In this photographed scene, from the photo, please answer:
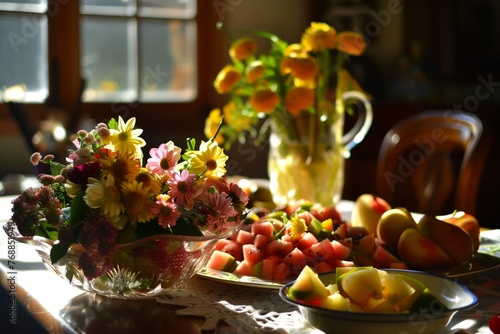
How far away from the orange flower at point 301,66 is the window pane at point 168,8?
7.16 ft

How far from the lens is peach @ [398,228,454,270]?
1.07 metres

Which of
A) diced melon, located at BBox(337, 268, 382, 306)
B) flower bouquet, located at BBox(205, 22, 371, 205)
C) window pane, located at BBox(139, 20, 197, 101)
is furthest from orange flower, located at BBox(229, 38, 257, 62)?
window pane, located at BBox(139, 20, 197, 101)

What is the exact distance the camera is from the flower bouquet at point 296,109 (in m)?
1.57

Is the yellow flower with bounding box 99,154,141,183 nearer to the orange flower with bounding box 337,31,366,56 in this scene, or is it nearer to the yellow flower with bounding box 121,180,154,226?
the yellow flower with bounding box 121,180,154,226

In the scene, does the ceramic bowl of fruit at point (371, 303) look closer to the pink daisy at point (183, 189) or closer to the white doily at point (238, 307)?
the white doily at point (238, 307)

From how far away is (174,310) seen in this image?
0.94m

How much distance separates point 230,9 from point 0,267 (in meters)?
2.73

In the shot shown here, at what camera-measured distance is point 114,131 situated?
3.14 feet

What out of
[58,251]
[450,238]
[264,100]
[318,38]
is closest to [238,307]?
[58,251]

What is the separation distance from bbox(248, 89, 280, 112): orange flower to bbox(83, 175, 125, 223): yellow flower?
2.26 ft

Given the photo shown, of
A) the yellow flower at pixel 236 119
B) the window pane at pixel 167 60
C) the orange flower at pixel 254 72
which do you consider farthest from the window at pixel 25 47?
the orange flower at pixel 254 72

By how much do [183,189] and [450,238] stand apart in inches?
16.1

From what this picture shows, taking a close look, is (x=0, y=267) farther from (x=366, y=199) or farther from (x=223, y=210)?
(x=366, y=199)

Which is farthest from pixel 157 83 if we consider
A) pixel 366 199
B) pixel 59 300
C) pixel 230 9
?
pixel 59 300
